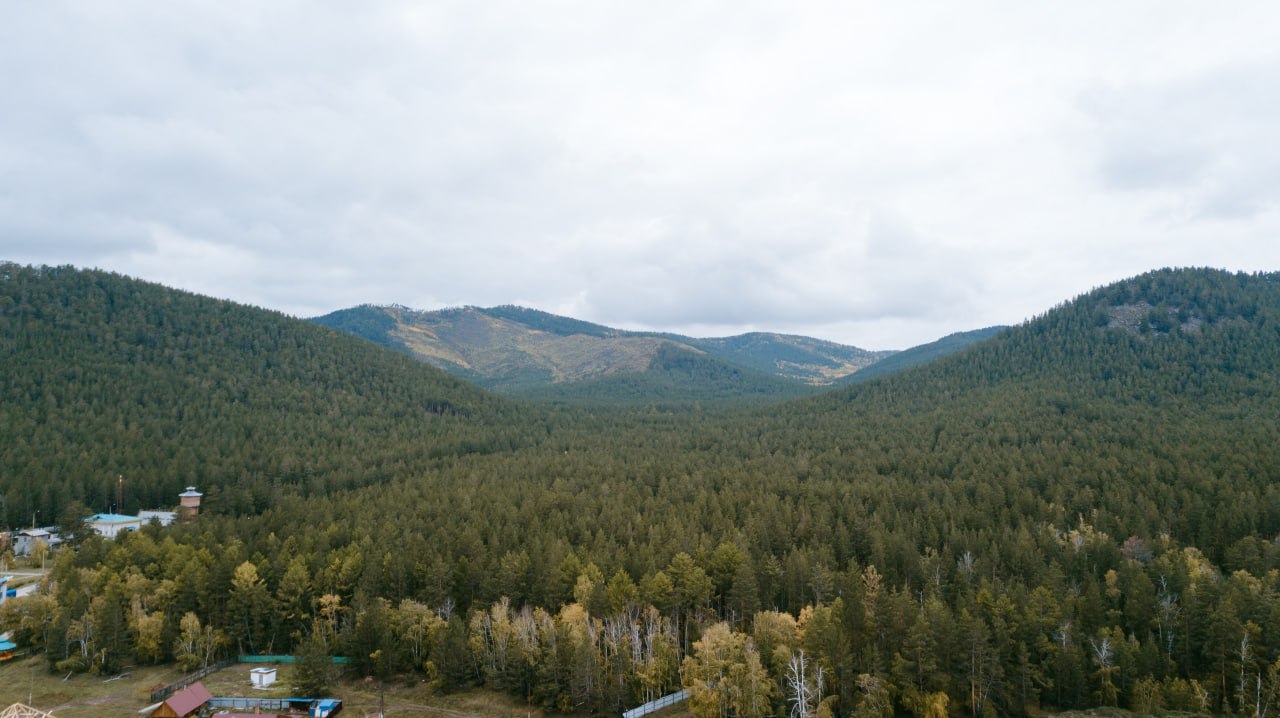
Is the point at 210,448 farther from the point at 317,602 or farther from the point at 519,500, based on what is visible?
the point at 317,602

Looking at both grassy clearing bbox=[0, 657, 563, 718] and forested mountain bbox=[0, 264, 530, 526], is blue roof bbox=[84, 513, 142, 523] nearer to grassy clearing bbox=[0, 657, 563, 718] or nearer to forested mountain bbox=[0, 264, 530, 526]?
forested mountain bbox=[0, 264, 530, 526]

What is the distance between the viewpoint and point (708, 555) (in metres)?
73.6

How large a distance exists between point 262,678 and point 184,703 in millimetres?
8065

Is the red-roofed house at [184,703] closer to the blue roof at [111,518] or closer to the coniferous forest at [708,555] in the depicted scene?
the coniferous forest at [708,555]

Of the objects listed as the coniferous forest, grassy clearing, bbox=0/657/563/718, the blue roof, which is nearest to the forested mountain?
the coniferous forest

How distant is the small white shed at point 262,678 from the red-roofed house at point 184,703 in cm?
478

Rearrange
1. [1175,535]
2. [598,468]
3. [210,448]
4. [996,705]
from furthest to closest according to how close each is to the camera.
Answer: [210,448]
[598,468]
[1175,535]
[996,705]

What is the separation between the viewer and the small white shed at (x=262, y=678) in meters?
59.0

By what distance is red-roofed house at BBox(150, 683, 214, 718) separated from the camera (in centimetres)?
5044

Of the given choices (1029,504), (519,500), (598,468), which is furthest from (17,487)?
(1029,504)

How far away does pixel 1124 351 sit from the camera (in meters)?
194

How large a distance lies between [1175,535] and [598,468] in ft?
299

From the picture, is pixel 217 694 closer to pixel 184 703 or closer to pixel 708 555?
pixel 184 703

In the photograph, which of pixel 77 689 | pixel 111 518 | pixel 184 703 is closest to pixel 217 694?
pixel 184 703
